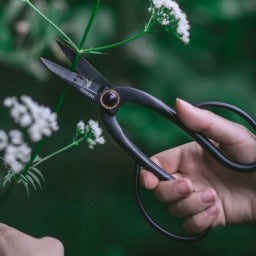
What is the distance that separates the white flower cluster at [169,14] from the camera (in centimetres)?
66

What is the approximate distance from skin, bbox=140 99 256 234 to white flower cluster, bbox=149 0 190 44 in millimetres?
96

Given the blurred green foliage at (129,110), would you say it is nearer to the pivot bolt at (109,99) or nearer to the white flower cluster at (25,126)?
the pivot bolt at (109,99)

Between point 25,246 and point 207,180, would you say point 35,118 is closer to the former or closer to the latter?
point 25,246

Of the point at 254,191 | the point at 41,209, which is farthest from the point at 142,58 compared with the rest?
the point at 254,191

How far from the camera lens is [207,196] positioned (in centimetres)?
77

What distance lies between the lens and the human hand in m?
0.57

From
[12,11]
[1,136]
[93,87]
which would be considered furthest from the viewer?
[12,11]

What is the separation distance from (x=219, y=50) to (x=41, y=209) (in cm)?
57

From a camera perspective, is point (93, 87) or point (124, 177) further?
point (124, 177)

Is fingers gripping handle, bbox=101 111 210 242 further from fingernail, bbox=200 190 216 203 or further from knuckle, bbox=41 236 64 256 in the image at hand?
knuckle, bbox=41 236 64 256

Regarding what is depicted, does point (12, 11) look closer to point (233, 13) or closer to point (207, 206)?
point (233, 13)

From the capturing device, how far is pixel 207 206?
2.59 feet

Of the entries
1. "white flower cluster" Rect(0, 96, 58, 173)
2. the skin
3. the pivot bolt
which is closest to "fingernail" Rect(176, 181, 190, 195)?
the skin

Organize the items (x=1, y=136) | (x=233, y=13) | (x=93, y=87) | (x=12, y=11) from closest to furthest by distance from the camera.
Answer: (x=1, y=136) < (x=93, y=87) < (x=12, y=11) < (x=233, y=13)
